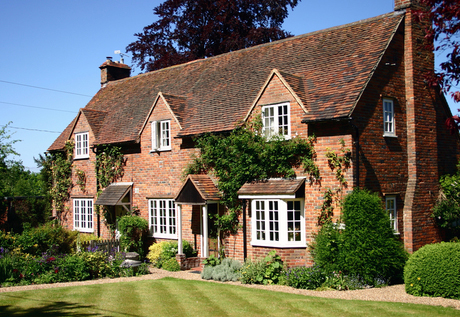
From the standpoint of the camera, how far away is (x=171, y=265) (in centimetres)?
1992

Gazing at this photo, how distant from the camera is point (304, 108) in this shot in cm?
1709

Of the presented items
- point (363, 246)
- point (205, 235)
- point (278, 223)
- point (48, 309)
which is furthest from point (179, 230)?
point (363, 246)

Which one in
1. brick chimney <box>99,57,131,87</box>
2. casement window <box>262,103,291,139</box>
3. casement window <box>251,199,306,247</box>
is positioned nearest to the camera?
casement window <box>251,199,306,247</box>

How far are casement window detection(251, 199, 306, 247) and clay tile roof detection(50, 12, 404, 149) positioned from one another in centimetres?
Answer: 346

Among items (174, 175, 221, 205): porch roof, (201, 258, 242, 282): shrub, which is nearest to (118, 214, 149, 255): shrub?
(174, 175, 221, 205): porch roof

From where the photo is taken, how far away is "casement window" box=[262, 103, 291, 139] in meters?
17.9

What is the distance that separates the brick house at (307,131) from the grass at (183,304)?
3.77 metres

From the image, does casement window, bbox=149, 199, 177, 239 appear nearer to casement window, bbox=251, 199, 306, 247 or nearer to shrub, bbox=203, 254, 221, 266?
shrub, bbox=203, 254, 221, 266

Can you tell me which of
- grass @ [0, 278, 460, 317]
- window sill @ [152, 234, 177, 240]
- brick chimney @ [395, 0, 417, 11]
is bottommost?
grass @ [0, 278, 460, 317]

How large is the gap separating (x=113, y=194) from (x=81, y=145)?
501 centimetres

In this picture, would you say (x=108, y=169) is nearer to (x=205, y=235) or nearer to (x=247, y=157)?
(x=205, y=235)

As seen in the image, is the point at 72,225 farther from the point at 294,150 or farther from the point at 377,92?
the point at 377,92

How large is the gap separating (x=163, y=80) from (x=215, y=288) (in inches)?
627

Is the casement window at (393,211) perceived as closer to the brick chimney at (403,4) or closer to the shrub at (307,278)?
the shrub at (307,278)
